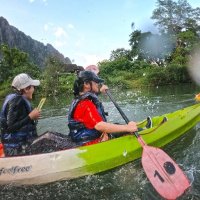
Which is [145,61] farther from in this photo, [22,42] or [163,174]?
[22,42]

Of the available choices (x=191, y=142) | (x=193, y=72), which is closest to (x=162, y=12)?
(x=193, y=72)

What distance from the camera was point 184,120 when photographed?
6766 millimetres

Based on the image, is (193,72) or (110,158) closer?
(110,158)

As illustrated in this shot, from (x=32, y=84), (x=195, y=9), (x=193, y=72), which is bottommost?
(x=193, y=72)

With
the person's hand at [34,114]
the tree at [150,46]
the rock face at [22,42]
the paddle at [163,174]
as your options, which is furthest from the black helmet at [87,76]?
the rock face at [22,42]

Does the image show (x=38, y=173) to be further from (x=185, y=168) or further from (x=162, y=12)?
(x=162, y=12)

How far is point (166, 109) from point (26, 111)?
7.84m

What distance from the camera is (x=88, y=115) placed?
16.3 ft

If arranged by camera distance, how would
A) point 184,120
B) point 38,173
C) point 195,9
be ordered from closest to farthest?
1. point 38,173
2. point 184,120
3. point 195,9

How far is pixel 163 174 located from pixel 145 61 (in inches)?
1514

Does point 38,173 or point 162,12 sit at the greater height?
point 162,12

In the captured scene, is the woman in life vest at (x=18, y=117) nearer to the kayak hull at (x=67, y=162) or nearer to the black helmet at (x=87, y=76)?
the kayak hull at (x=67, y=162)

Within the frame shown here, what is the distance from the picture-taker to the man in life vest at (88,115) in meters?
4.93

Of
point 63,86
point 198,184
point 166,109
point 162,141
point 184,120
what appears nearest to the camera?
point 198,184
